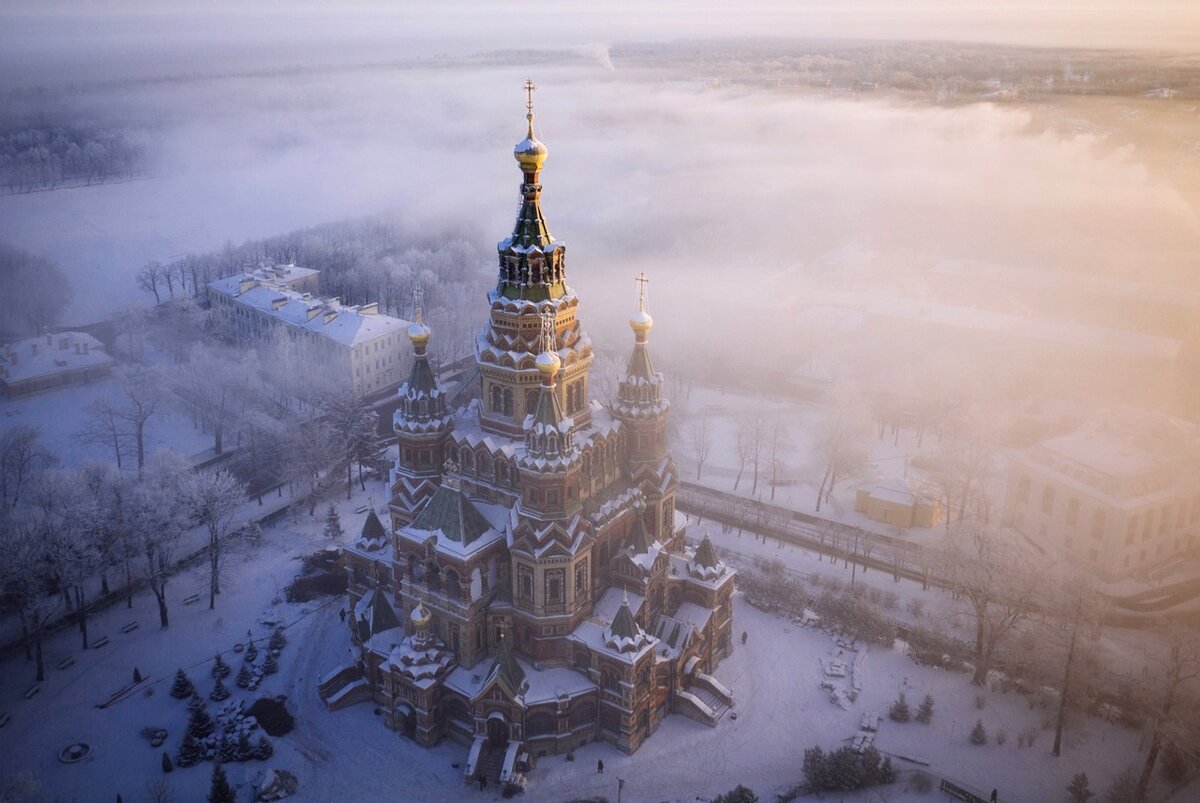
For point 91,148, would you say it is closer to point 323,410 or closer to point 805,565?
point 323,410

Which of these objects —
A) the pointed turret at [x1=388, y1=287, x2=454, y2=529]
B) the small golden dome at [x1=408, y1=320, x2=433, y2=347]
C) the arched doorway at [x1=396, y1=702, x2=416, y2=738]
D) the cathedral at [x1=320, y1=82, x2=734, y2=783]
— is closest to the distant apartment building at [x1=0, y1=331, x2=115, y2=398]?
the cathedral at [x1=320, y1=82, x2=734, y2=783]

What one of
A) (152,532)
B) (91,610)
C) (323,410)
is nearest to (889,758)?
(152,532)

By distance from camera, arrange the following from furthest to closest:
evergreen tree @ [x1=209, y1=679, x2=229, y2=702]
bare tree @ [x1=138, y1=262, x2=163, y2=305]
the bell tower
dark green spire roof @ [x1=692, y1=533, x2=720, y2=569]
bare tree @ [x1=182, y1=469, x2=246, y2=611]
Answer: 1. bare tree @ [x1=138, y1=262, x2=163, y2=305]
2. bare tree @ [x1=182, y1=469, x2=246, y2=611]
3. dark green spire roof @ [x1=692, y1=533, x2=720, y2=569]
4. evergreen tree @ [x1=209, y1=679, x2=229, y2=702]
5. the bell tower

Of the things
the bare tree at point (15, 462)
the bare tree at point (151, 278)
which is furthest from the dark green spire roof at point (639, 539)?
the bare tree at point (151, 278)

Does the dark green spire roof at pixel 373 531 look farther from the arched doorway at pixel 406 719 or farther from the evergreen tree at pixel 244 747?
the evergreen tree at pixel 244 747

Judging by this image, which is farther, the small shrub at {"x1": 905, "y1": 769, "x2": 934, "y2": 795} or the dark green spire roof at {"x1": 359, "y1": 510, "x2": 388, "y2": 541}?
the dark green spire roof at {"x1": 359, "y1": 510, "x2": 388, "y2": 541}

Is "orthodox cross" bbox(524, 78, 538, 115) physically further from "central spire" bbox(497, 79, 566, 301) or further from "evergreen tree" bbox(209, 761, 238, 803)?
"evergreen tree" bbox(209, 761, 238, 803)
